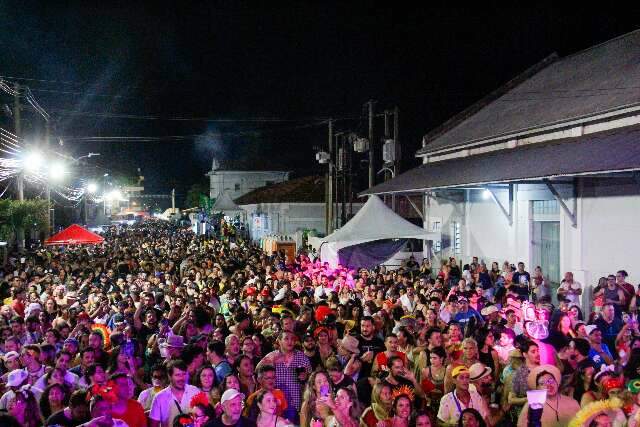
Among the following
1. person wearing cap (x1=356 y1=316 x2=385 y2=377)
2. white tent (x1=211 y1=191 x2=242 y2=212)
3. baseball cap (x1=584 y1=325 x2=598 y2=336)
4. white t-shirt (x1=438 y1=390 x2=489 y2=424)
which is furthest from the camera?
white tent (x1=211 y1=191 x2=242 y2=212)

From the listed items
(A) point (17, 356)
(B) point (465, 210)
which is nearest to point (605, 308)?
(A) point (17, 356)

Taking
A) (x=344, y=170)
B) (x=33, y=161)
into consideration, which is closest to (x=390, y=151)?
(x=344, y=170)

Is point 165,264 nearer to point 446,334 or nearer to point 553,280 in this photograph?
point 553,280

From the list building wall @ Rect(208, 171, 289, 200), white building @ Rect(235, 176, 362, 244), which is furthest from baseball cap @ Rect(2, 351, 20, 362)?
building wall @ Rect(208, 171, 289, 200)

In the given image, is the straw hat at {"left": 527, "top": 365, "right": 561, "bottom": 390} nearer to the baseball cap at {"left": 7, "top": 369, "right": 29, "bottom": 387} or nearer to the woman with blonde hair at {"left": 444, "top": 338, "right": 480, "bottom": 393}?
the woman with blonde hair at {"left": 444, "top": 338, "right": 480, "bottom": 393}

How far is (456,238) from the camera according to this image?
22.7 meters

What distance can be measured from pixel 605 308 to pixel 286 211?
3130cm

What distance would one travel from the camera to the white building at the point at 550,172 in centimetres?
1439

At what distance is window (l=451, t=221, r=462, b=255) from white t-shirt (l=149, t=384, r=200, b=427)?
658 inches

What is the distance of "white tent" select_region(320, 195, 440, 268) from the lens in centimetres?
1672

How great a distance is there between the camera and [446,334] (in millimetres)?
8406

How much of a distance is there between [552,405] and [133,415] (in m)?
3.46

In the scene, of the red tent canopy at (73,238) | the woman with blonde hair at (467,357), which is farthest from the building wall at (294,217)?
the woman with blonde hair at (467,357)

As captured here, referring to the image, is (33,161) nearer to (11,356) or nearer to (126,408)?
(11,356)
